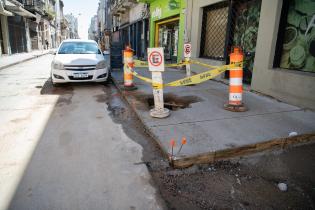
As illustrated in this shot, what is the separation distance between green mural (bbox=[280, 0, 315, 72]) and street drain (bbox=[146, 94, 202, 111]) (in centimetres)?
246

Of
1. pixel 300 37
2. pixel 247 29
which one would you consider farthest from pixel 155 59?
pixel 247 29

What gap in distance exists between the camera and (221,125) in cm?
445

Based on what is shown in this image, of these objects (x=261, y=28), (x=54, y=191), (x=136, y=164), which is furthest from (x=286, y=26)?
(x=54, y=191)

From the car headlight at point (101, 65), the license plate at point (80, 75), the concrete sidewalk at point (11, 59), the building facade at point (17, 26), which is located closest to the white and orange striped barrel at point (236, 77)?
the car headlight at point (101, 65)

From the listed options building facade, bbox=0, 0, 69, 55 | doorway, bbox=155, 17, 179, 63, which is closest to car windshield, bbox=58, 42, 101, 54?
doorway, bbox=155, 17, 179, 63

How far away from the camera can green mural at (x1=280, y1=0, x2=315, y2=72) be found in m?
5.62

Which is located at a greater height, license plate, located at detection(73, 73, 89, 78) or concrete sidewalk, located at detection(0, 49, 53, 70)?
license plate, located at detection(73, 73, 89, 78)

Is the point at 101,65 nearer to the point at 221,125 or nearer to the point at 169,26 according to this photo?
the point at 221,125

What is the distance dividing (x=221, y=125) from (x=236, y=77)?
4.02 feet

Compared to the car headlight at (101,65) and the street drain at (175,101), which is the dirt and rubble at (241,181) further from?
the car headlight at (101,65)

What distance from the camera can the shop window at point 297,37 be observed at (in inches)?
222

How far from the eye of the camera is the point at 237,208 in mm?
2598

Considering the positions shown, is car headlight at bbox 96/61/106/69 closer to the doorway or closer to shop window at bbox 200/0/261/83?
shop window at bbox 200/0/261/83

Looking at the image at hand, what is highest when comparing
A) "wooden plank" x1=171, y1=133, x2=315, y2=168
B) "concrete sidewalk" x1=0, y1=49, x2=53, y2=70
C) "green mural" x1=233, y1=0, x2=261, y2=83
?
"green mural" x1=233, y1=0, x2=261, y2=83
